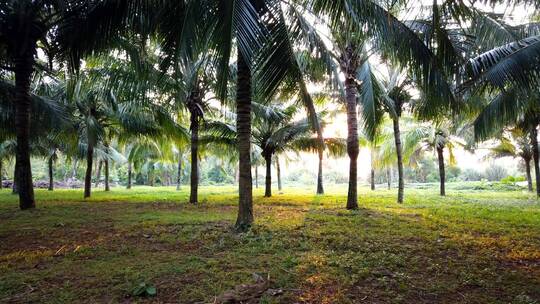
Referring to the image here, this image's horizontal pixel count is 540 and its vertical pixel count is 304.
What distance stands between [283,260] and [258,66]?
3.44m

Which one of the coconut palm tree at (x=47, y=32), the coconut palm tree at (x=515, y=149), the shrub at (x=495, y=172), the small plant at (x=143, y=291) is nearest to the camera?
the small plant at (x=143, y=291)

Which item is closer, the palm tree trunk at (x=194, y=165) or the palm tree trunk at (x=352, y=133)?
the palm tree trunk at (x=352, y=133)

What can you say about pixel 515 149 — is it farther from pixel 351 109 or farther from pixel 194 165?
pixel 194 165

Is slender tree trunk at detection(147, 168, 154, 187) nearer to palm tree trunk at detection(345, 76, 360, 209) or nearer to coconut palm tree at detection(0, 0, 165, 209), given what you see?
coconut palm tree at detection(0, 0, 165, 209)

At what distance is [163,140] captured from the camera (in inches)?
647

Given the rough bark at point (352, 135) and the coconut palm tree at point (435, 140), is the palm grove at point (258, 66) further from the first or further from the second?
the coconut palm tree at point (435, 140)

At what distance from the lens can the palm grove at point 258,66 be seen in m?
5.40

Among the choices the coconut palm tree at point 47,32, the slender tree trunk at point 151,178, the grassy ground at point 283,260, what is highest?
the coconut palm tree at point 47,32

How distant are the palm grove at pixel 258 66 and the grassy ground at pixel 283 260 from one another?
1.50 meters

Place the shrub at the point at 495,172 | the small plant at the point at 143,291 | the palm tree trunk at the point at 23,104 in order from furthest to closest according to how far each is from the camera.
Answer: the shrub at the point at 495,172, the palm tree trunk at the point at 23,104, the small plant at the point at 143,291

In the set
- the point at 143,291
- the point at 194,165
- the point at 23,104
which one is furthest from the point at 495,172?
the point at 143,291

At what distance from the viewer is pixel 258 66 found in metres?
6.46

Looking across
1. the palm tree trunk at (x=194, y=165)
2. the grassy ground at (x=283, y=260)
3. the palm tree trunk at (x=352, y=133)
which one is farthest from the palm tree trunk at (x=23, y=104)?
the palm tree trunk at (x=352, y=133)

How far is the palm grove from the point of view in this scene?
540 centimetres
